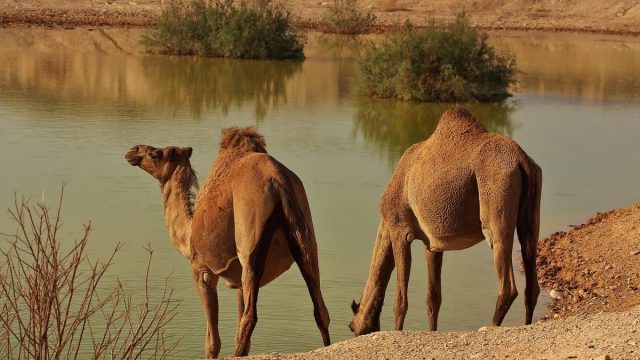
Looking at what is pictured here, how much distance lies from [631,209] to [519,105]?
1235 centimetres

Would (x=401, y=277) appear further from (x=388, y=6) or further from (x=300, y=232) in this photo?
(x=388, y=6)

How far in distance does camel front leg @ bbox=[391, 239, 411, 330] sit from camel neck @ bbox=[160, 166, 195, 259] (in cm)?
140

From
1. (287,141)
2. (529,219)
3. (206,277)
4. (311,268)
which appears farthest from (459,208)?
(287,141)

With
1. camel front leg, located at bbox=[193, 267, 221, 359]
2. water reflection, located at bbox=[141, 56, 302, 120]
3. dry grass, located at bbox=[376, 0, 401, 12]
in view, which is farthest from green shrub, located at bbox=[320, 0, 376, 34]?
camel front leg, located at bbox=[193, 267, 221, 359]

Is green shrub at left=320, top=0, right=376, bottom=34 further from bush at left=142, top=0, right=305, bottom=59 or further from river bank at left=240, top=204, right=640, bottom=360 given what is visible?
river bank at left=240, top=204, right=640, bottom=360

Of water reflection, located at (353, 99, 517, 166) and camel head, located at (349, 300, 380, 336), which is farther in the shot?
water reflection, located at (353, 99, 517, 166)

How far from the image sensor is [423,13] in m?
48.0

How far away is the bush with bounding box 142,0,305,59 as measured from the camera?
3284 cm

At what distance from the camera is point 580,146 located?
19.7m

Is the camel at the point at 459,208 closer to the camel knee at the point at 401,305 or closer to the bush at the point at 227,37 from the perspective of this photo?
the camel knee at the point at 401,305

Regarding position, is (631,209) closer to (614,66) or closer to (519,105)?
(519,105)

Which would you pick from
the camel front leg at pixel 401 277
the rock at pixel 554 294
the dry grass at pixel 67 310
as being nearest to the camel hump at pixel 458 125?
the camel front leg at pixel 401 277

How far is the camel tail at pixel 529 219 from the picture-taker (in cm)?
823

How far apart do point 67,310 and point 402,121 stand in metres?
16.7
